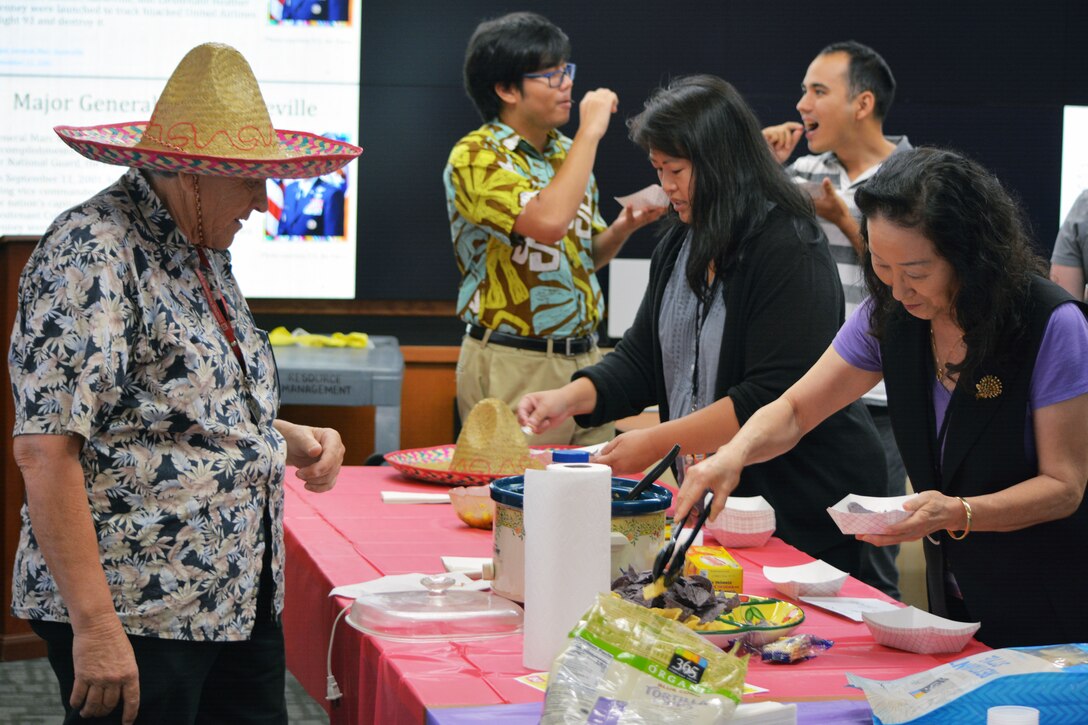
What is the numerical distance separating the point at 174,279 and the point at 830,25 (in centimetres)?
409

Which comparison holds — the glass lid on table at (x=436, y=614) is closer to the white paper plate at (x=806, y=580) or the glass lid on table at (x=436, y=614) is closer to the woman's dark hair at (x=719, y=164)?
the white paper plate at (x=806, y=580)

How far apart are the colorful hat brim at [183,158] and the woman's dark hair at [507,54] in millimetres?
1668

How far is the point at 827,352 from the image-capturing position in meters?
2.18

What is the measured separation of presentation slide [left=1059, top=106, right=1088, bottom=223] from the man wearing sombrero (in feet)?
14.1

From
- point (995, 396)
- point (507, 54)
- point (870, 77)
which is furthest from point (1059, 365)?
point (870, 77)


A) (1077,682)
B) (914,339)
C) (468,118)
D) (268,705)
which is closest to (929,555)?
(914,339)

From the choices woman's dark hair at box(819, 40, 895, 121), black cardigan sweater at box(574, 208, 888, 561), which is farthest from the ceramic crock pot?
woman's dark hair at box(819, 40, 895, 121)

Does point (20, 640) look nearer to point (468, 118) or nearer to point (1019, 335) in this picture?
point (468, 118)

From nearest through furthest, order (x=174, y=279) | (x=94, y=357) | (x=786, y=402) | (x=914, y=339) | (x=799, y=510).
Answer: (x=94, y=357)
(x=174, y=279)
(x=914, y=339)
(x=786, y=402)
(x=799, y=510)

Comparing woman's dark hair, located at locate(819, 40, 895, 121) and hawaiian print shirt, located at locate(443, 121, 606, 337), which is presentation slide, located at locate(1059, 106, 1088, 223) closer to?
woman's dark hair, located at locate(819, 40, 895, 121)

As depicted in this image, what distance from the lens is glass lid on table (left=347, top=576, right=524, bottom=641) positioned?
164cm

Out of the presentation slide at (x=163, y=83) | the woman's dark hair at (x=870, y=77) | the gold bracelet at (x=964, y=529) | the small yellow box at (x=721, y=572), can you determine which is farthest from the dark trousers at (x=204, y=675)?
the presentation slide at (x=163, y=83)

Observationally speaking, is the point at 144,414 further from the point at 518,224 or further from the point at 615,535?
the point at 518,224

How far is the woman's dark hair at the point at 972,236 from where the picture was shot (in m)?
1.81
